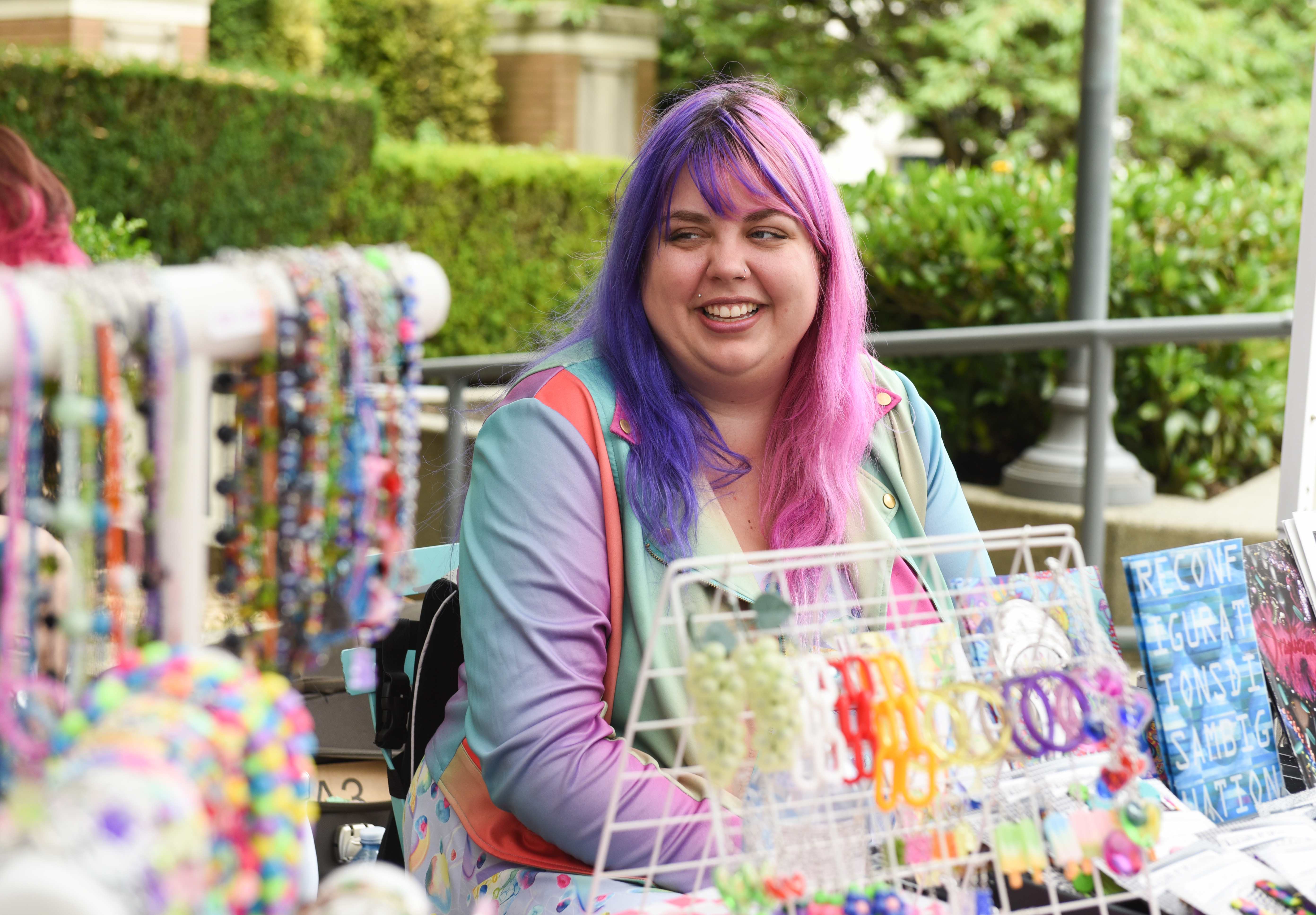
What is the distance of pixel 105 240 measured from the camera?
11.8 ft

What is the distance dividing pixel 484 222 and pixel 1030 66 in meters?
4.71

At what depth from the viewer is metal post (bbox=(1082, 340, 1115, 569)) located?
3287 millimetres

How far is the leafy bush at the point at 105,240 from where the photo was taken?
3.45m

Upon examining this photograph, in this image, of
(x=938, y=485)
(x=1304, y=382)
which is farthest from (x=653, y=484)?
(x=1304, y=382)

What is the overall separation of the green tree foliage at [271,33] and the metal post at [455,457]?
699cm

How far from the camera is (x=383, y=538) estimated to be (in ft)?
2.88

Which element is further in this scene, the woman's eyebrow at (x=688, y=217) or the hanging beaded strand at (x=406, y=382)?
the woman's eyebrow at (x=688, y=217)

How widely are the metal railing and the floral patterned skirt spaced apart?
1.53 metres

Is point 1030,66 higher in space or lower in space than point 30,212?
higher

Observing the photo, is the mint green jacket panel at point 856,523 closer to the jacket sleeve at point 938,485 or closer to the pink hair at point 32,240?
the jacket sleeve at point 938,485

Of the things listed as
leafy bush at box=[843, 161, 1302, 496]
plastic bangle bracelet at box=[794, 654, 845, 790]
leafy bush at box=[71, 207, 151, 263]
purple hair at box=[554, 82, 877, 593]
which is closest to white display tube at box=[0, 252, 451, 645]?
plastic bangle bracelet at box=[794, 654, 845, 790]

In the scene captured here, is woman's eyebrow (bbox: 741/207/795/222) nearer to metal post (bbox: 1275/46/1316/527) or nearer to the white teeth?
the white teeth

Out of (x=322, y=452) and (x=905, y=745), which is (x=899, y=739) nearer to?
(x=905, y=745)

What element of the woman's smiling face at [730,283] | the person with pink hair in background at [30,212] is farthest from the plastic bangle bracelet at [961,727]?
the person with pink hair in background at [30,212]
